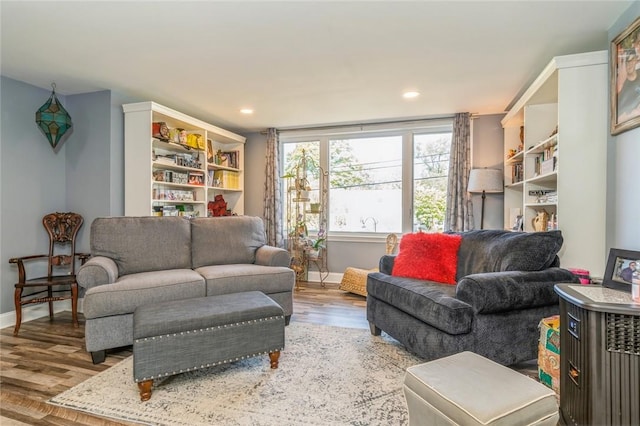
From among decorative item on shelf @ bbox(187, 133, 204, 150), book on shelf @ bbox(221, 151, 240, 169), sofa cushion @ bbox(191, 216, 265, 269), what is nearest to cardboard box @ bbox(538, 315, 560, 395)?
sofa cushion @ bbox(191, 216, 265, 269)

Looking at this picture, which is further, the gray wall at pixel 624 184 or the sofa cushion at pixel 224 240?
the sofa cushion at pixel 224 240

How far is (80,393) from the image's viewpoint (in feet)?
6.39

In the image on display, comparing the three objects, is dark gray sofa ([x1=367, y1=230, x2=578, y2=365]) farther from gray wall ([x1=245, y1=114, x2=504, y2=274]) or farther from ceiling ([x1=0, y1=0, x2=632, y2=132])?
gray wall ([x1=245, y1=114, x2=504, y2=274])

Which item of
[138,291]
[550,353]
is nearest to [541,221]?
[550,353]

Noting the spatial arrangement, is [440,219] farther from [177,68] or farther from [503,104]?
[177,68]

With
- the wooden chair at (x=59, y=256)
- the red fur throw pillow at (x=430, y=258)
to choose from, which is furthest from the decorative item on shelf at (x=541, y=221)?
the wooden chair at (x=59, y=256)

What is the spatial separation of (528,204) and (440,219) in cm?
134

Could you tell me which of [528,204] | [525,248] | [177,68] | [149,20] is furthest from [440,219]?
[149,20]

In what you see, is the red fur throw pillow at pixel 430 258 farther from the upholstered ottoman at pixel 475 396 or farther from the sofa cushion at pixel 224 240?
the sofa cushion at pixel 224 240

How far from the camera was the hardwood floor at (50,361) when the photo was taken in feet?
5.79

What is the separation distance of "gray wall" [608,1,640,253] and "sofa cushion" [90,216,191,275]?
137 inches

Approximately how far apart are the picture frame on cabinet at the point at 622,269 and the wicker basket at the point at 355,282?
8.80ft

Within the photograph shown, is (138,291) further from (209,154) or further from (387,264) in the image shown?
(209,154)

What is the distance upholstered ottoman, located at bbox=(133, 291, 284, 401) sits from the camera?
185 cm
